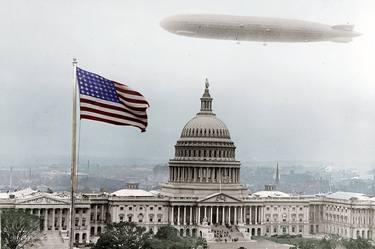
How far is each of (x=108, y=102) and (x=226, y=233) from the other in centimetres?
8445

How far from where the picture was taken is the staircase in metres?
110

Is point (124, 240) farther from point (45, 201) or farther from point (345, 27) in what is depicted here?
→ point (45, 201)

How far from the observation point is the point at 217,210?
122062mm

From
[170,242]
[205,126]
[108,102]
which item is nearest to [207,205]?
[205,126]

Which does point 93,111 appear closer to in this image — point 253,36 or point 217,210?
point 253,36

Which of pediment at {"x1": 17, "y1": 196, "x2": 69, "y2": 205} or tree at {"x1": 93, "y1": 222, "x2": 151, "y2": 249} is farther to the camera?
pediment at {"x1": 17, "y1": 196, "x2": 69, "y2": 205}

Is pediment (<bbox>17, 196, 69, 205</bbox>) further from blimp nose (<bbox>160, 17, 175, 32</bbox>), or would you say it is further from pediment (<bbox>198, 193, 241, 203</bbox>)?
blimp nose (<bbox>160, 17, 175, 32</bbox>)

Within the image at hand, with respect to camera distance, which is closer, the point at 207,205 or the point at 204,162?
the point at 207,205

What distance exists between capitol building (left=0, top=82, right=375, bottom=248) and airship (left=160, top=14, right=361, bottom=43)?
49.5 metres

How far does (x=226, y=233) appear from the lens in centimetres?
11356

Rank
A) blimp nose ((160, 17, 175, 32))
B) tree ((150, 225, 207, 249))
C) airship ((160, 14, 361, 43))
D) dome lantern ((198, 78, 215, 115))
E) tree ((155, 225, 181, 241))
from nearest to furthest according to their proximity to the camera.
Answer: airship ((160, 14, 361, 43)) < blimp nose ((160, 17, 175, 32)) < tree ((150, 225, 207, 249)) < tree ((155, 225, 181, 241)) < dome lantern ((198, 78, 215, 115))

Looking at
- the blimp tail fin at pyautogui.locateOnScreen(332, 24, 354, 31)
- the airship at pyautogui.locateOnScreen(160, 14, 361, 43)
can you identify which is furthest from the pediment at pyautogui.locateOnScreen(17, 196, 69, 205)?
the blimp tail fin at pyautogui.locateOnScreen(332, 24, 354, 31)

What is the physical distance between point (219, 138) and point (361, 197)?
83.0 ft

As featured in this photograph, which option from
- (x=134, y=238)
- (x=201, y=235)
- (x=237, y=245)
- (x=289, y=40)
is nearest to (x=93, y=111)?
(x=289, y=40)
